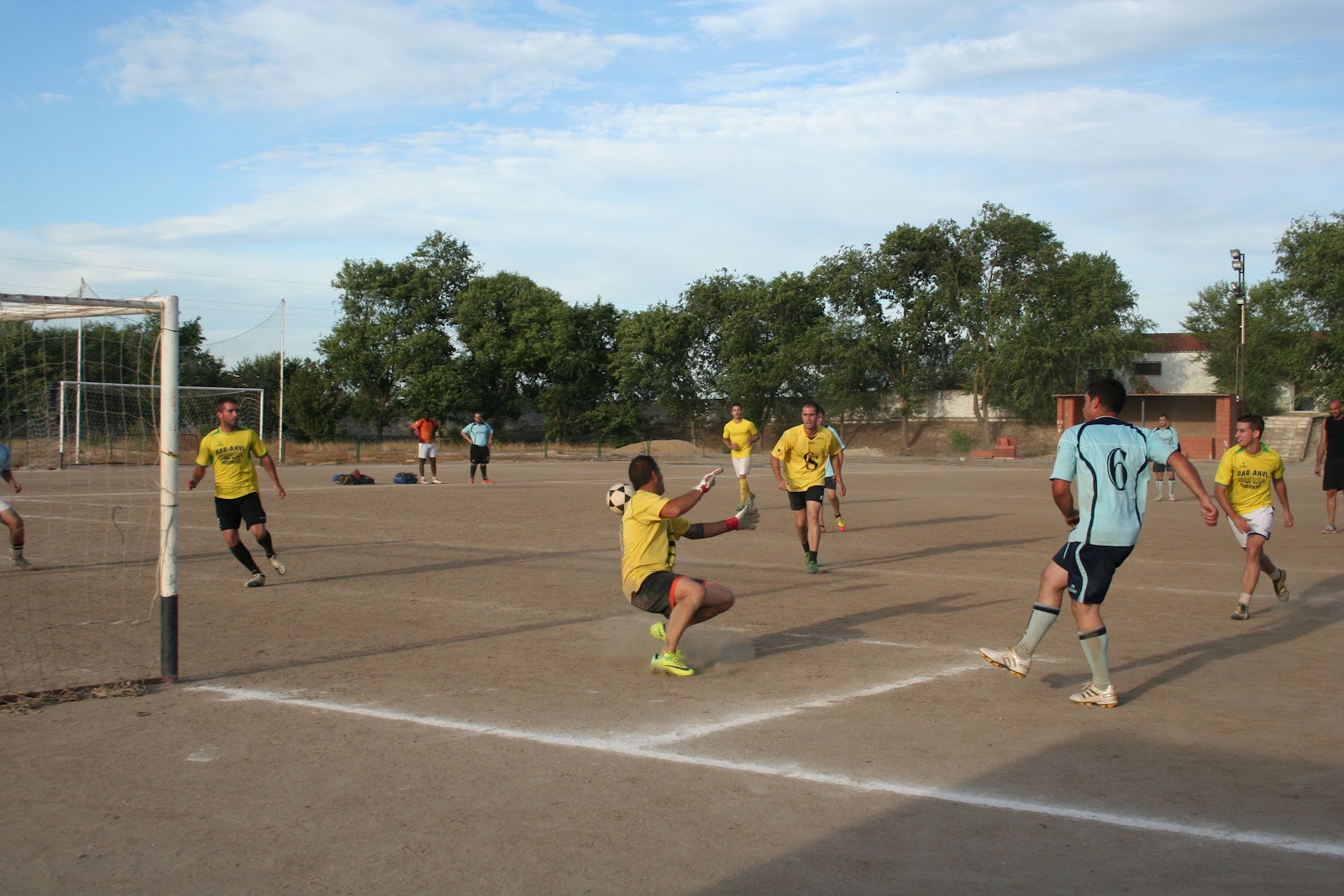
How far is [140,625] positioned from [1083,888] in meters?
7.62

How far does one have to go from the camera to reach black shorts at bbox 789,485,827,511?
485 inches

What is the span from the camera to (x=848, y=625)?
9.01 meters

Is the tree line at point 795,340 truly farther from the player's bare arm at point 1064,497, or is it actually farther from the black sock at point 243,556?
the player's bare arm at point 1064,497

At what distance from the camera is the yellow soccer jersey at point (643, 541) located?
23.6 ft

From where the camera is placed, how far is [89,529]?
1622 centimetres

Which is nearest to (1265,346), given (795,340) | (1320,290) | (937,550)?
(1320,290)

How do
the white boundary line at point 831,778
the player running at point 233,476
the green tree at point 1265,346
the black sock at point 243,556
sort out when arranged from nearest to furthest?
the white boundary line at point 831,778
the black sock at point 243,556
the player running at point 233,476
the green tree at point 1265,346

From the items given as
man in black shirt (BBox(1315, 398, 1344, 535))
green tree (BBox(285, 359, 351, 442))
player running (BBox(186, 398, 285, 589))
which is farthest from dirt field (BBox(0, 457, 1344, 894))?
green tree (BBox(285, 359, 351, 442))

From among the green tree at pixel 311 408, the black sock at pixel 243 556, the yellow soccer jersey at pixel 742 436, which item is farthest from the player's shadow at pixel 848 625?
the green tree at pixel 311 408

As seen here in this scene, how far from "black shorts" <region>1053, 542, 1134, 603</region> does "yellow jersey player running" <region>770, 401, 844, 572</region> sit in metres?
5.59

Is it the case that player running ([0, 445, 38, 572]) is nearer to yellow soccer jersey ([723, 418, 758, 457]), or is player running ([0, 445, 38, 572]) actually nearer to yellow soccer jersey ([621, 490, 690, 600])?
yellow soccer jersey ([621, 490, 690, 600])

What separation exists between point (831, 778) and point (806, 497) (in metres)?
7.62

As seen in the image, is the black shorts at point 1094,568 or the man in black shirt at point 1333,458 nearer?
the black shorts at point 1094,568

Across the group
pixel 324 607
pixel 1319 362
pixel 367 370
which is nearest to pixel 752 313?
pixel 367 370
